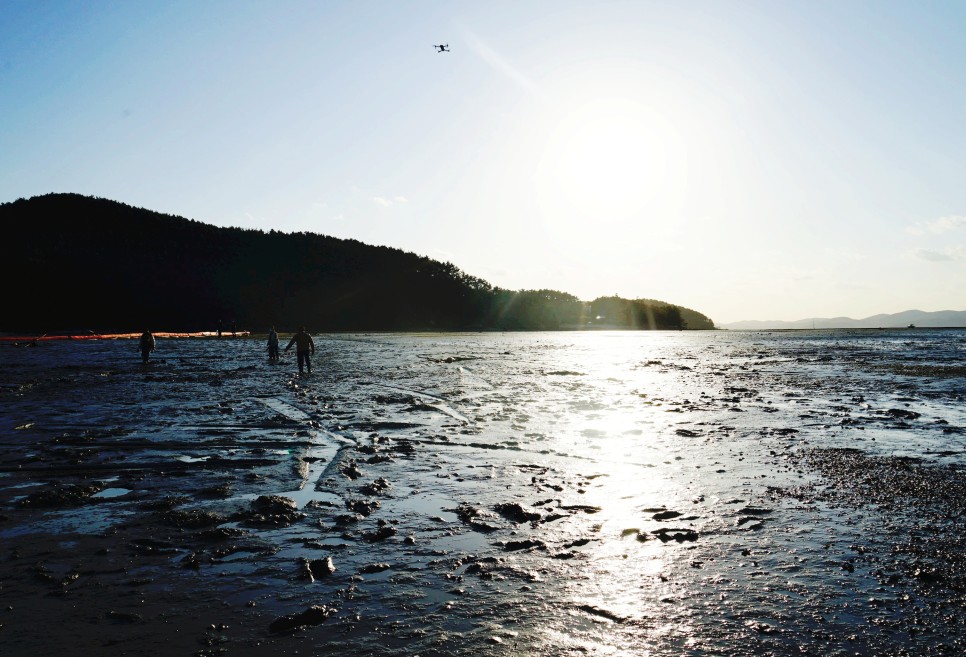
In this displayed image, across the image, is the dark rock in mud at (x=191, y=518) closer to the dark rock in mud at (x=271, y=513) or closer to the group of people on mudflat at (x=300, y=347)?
the dark rock in mud at (x=271, y=513)

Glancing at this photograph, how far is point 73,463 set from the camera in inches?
436

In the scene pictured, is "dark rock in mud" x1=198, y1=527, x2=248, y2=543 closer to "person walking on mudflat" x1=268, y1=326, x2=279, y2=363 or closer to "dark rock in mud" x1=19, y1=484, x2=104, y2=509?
"dark rock in mud" x1=19, y1=484, x2=104, y2=509

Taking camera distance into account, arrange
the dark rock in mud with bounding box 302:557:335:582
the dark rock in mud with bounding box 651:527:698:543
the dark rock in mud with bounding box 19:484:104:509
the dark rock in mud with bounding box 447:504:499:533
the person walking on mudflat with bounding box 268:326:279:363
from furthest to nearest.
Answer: the person walking on mudflat with bounding box 268:326:279:363 < the dark rock in mud with bounding box 19:484:104:509 < the dark rock in mud with bounding box 447:504:499:533 < the dark rock in mud with bounding box 651:527:698:543 < the dark rock in mud with bounding box 302:557:335:582

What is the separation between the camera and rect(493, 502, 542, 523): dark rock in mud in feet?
26.6

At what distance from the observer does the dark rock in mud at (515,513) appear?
8.10 meters

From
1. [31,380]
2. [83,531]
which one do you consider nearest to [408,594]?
[83,531]

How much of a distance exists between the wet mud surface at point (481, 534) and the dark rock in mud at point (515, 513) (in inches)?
2.8

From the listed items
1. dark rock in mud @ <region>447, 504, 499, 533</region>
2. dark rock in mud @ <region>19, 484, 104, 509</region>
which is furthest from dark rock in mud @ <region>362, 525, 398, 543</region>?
dark rock in mud @ <region>19, 484, 104, 509</region>

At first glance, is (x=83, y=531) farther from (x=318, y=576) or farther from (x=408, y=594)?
(x=408, y=594)

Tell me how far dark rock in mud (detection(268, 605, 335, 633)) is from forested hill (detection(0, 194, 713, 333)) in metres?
130

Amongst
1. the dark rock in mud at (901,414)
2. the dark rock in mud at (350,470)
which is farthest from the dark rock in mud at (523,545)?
the dark rock in mud at (901,414)

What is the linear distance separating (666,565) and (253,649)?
401 centimetres

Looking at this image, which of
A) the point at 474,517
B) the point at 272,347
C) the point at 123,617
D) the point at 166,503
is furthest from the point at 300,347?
the point at 123,617

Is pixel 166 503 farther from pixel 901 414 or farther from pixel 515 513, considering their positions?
pixel 901 414
